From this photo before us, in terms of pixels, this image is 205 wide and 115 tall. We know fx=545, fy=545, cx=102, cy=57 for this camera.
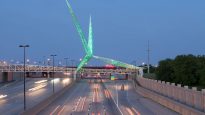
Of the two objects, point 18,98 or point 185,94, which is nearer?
point 185,94

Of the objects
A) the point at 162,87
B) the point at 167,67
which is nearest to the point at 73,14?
the point at 167,67

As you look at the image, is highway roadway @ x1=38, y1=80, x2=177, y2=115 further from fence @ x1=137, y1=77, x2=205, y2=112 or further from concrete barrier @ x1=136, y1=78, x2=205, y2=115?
fence @ x1=137, y1=77, x2=205, y2=112

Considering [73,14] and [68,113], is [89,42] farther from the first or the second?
[68,113]

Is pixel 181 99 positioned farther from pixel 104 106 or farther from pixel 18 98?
pixel 18 98

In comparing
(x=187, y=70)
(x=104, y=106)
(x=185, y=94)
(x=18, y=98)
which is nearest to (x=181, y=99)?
(x=185, y=94)

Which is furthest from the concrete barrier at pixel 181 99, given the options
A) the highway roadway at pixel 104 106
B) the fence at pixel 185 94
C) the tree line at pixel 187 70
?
the tree line at pixel 187 70

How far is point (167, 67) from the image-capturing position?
374ft

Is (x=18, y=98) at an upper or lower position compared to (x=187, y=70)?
lower

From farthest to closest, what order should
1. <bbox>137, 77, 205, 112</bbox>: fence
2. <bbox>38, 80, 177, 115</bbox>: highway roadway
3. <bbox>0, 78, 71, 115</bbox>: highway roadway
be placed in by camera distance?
<bbox>0, 78, 71, 115</bbox>: highway roadway < <bbox>38, 80, 177, 115</bbox>: highway roadway < <bbox>137, 77, 205, 112</bbox>: fence

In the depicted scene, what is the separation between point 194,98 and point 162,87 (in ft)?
87.4

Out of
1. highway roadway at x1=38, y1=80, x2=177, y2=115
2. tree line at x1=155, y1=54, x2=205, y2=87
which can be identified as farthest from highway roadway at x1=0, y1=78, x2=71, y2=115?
tree line at x1=155, y1=54, x2=205, y2=87

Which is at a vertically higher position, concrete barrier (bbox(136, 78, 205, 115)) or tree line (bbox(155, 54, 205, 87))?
tree line (bbox(155, 54, 205, 87))

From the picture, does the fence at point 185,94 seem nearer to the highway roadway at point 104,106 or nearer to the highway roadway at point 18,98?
the highway roadway at point 104,106

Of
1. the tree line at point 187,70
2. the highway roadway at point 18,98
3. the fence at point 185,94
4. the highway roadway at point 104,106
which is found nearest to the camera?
the fence at point 185,94
